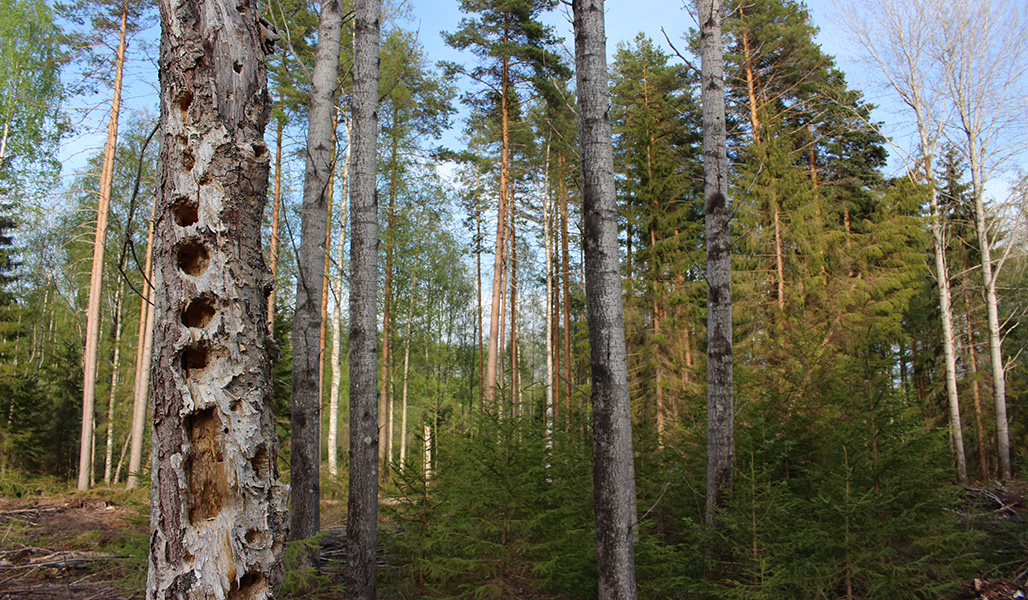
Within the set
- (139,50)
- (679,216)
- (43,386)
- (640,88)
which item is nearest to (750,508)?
(679,216)

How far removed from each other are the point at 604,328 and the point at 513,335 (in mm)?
11143

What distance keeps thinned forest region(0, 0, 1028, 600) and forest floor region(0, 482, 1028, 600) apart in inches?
2.2

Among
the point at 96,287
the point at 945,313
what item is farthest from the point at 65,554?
the point at 945,313

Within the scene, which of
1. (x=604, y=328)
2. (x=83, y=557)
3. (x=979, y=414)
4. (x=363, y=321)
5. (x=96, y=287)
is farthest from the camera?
(x=979, y=414)

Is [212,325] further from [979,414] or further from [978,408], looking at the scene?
[978,408]

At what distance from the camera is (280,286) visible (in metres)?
16.3

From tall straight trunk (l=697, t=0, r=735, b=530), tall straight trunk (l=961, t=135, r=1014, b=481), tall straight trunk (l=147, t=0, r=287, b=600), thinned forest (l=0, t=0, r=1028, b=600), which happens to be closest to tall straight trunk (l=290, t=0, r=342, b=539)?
thinned forest (l=0, t=0, r=1028, b=600)

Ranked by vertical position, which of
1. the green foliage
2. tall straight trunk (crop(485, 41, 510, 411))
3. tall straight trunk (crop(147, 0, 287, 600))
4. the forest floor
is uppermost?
tall straight trunk (crop(485, 41, 510, 411))

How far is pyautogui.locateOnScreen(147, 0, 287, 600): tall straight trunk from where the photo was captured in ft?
5.13

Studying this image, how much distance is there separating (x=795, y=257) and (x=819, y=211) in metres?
1.99

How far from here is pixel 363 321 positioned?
4.82 meters

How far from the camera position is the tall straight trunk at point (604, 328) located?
3729 millimetres

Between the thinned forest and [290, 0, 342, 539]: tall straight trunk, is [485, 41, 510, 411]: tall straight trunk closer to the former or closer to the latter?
the thinned forest

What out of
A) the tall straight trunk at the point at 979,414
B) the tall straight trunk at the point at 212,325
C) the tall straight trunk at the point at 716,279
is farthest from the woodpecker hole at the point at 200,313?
the tall straight trunk at the point at 979,414
